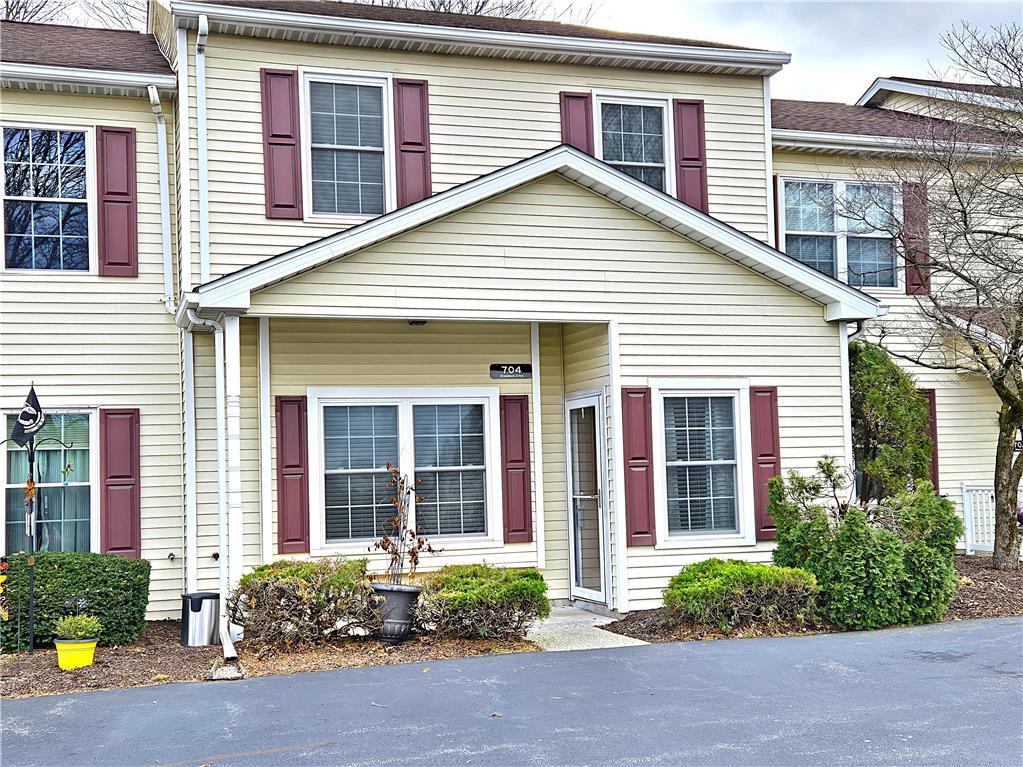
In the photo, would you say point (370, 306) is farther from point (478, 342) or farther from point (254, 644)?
point (254, 644)

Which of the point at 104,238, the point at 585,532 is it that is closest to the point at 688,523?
the point at 585,532

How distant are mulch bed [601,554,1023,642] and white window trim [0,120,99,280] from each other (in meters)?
6.77

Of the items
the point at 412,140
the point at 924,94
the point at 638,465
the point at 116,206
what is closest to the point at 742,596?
the point at 638,465

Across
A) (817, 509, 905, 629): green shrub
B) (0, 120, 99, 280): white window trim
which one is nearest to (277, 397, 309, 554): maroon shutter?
(0, 120, 99, 280): white window trim

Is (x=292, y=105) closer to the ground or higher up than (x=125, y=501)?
higher up

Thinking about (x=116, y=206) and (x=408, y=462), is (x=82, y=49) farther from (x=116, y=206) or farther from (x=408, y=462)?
(x=408, y=462)

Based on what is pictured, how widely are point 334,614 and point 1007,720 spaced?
5228 millimetres

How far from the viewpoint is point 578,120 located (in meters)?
12.9

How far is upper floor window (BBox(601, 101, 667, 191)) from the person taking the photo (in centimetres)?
1306

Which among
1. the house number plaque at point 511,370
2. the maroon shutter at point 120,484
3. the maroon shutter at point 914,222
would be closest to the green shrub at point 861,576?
the house number plaque at point 511,370

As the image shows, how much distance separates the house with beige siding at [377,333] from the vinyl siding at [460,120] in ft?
0.12

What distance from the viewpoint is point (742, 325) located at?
37.9 ft

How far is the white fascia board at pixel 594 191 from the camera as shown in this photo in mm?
9609

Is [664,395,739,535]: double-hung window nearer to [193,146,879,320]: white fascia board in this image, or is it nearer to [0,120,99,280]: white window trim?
[193,146,879,320]: white fascia board
